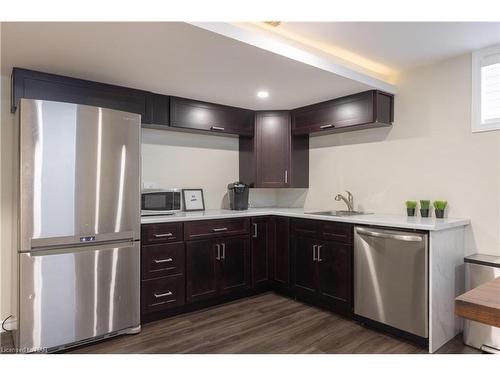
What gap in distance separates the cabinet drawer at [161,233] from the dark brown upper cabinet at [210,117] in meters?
1.04

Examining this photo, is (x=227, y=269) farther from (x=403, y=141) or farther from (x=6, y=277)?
(x=403, y=141)

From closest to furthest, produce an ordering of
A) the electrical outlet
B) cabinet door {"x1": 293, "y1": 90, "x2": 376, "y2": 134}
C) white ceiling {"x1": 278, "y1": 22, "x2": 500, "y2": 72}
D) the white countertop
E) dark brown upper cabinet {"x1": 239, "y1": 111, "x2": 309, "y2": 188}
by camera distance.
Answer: white ceiling {"x1": 278, "y1": 22, "x2": 500, "y2": 72}
the white countertop
cabinet door {"x1": 293, "y1": 90, "x2": 376, "y2": 134}
the electrical outlet
dark brown upper cabinet {"x1": 239, "y1": 111, "x2": 309, "y2": 188}

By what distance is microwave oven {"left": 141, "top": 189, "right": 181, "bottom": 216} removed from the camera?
9.75 ft

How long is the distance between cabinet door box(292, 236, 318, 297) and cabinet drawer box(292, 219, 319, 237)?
0.06 metres

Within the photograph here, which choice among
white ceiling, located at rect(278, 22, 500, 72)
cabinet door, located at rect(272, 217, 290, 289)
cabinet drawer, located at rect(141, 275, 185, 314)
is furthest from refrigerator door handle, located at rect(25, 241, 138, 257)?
white ceiling, located at rect(278, 22, 500, 72)

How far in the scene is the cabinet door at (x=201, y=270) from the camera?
2893 millimetres

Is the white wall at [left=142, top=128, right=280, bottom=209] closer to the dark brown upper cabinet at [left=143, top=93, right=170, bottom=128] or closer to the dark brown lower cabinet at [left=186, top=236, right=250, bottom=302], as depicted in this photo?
the dark brown upper cabinet at [left=143, top=93, right=170, bottom=128]

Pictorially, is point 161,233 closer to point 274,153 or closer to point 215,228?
point 215,228

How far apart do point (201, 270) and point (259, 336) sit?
831 mm

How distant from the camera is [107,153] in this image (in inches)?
91.4

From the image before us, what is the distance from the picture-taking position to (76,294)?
7.16 ft

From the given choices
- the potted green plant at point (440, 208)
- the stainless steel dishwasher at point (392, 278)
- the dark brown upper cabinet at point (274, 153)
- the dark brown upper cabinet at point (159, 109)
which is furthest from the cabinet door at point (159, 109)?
the potted green plant at point (440, 208)

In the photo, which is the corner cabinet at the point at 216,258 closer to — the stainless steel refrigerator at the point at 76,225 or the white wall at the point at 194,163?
the stainless steel refrigerator at the point at 76,225

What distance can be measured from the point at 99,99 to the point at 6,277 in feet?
5.47
